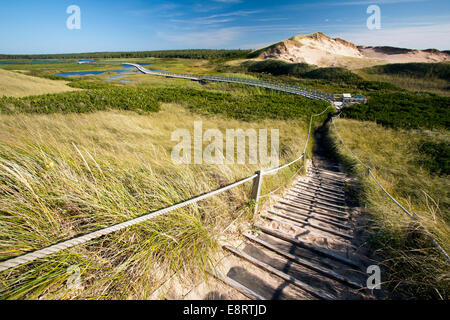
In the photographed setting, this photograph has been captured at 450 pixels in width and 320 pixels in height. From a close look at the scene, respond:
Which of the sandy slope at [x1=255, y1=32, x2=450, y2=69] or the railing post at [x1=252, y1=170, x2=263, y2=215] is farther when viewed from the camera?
the sandy slope at [x1=255, y1=32, x2=450, y2=69]

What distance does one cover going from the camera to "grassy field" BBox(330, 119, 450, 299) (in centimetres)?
219

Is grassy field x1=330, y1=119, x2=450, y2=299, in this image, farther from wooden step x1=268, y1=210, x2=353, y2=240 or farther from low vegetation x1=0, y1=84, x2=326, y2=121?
low vegetation x1=0, y1=84, x2=326, y2=121

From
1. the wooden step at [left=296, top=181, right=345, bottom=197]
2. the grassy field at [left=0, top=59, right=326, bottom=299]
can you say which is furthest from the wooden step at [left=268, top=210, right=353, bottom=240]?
the wooden step at [left=296, top=181, right=345, bottom=197]

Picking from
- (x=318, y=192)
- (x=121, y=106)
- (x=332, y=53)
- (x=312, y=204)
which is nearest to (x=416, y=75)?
(x=332, y=53)

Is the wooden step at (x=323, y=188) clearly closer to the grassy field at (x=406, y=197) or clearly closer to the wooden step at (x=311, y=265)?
the grassy field at (x=406, y=197)

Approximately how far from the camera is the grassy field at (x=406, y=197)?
2188 mm

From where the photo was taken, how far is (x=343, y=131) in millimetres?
13844

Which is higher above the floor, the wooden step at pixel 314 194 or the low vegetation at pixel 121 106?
the low vegetation at pixel 121 106

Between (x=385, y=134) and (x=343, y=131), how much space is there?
8.31ft

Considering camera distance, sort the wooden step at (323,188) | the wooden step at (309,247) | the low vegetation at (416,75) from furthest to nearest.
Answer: the low vegetation at (416,75) < the wooden step at (323,188) < the wooden step at (309,247)

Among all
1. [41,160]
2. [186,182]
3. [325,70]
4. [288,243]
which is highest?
[325,70]

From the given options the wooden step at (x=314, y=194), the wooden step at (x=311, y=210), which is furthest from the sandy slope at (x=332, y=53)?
the wooden step at (x=311, y=210)
